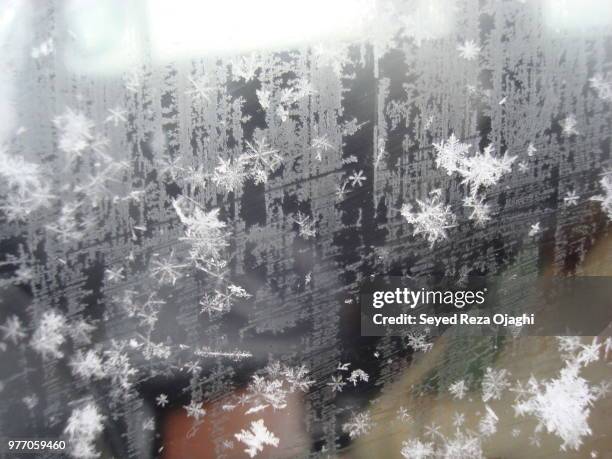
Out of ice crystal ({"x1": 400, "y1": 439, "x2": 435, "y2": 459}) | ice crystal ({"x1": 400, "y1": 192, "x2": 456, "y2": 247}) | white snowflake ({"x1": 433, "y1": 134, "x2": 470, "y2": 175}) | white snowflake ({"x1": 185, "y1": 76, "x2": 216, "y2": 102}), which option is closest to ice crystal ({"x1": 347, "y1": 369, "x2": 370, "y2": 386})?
ice crystal ({"x1": 400, "y1": 439, "x2": 435, "y2": 459})

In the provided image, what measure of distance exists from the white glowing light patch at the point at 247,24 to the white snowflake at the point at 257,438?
0.58 m

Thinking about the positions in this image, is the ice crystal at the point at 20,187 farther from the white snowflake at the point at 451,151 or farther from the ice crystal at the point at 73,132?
the white snowflake at the point at 451,151

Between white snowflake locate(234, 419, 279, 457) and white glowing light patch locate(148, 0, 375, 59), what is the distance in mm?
579

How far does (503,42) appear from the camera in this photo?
1.86 ft

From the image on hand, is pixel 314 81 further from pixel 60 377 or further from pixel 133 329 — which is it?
pixel 60 377

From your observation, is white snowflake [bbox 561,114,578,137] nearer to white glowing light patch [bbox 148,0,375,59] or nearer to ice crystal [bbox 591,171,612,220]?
ice crystal [bbox 591,171,612,220]

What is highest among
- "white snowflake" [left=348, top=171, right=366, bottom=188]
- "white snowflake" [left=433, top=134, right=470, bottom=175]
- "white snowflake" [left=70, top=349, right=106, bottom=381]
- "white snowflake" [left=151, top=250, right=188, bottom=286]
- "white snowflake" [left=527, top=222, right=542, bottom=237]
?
"white snowflake" [left=433, top=134, right=470, bottom=175]

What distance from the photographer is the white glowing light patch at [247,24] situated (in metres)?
0.56

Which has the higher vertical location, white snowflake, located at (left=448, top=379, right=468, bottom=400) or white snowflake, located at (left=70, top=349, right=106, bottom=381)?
white snowflake, located at (left=70, top=349, right=106, bottom=381)

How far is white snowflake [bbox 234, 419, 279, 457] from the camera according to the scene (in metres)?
0.62

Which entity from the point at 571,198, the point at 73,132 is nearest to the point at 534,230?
the point at 571,198

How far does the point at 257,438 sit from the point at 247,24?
24.8 inches

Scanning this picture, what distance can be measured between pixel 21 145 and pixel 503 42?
715mm

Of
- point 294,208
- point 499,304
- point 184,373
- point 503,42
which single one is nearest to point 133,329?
point 184,373
